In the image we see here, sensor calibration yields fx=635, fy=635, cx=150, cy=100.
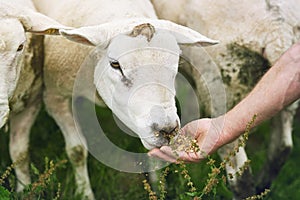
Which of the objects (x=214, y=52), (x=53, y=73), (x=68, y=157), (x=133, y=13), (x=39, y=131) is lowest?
(x=39, y=131)

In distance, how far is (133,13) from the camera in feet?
12.4

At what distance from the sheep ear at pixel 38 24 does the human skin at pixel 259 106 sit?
2.90 ft

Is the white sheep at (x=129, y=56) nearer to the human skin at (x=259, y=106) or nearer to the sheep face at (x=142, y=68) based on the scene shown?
the sheep face at (x=142, y=68)

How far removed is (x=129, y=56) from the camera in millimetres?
3320

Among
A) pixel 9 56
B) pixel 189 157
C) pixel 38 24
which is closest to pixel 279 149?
pixel 189 157

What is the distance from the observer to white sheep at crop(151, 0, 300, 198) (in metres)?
3.99

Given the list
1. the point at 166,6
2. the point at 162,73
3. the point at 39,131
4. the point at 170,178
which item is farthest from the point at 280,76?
the point at 39,131

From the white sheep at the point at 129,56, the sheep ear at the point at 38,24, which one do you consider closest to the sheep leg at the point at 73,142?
the white sheep at the point at 129,56

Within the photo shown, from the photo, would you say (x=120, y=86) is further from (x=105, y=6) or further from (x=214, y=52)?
(x=214, y=52)

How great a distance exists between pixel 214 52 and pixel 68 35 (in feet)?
3.88

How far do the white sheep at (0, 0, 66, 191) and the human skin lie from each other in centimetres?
87

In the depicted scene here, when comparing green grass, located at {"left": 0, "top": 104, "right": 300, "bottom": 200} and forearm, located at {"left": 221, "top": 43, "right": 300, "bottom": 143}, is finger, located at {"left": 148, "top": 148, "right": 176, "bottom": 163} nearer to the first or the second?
forearm, located at {"left": 221, "top": 43, "right": 300, "bottom": 143}

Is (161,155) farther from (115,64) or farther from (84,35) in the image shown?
(84,35)

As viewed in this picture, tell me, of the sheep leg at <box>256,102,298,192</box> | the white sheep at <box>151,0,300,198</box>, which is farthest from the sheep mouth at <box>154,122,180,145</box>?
the sheep leg at <box>256,102,298,192</box>
